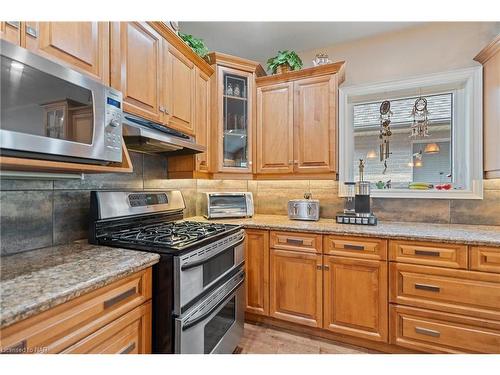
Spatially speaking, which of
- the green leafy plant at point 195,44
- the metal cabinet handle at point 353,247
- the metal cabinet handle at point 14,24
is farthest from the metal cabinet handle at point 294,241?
the metal cabinet handle at point 14,24

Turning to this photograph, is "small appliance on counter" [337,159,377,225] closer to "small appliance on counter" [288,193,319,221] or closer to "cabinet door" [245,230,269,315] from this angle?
"small appliance on counter" [288,193,319,221]

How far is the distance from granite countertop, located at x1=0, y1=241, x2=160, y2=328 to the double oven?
0.21 metres

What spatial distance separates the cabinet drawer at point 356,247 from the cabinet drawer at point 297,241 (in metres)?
0.07

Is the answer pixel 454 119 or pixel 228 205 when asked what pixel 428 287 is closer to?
pixel 454 119

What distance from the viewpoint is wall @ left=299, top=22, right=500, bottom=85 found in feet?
6.80

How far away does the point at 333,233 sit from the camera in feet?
6.08

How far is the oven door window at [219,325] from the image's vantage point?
1393mm

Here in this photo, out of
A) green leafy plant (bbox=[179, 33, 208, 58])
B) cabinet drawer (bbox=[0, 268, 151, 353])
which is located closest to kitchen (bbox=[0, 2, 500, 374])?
cabinet drawer (bbox=[0, 268, 151, 353])

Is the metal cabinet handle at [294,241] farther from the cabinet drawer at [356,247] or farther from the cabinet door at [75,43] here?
the cabinet door at [75,43]

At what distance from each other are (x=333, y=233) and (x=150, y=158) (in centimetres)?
161

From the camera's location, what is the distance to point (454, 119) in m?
2.18
